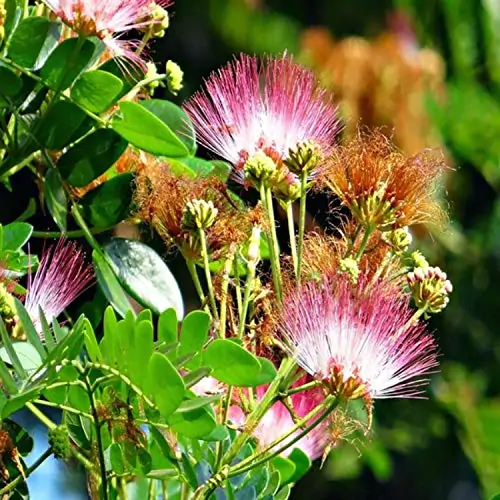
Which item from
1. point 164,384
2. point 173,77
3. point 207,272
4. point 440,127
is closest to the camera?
point 164,384

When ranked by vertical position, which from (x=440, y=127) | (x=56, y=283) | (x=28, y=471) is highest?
(x=440, y=127)

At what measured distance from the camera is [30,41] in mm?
884

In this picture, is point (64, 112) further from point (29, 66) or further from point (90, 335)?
point (90, 335)

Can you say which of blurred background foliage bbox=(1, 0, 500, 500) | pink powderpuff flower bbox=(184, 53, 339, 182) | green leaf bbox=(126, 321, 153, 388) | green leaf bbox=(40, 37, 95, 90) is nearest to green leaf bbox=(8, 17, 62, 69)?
green leaf bbox=(40, 37, 95, 90)

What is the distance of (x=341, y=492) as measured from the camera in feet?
19.9

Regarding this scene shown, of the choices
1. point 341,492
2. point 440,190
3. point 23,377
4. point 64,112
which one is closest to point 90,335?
point 23,377

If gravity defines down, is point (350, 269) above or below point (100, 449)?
above

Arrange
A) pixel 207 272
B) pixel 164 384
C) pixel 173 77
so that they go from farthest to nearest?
pixel 173 77 < pixel 207 272 < pixel 164 384

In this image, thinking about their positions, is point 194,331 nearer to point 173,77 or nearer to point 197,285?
point 197,285

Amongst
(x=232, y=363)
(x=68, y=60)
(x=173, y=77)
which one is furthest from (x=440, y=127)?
(x=232, y=363)

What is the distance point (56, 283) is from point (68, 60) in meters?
0.14

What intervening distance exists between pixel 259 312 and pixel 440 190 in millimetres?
250

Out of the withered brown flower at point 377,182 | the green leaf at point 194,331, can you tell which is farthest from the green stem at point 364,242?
the green leaf at point 194,331

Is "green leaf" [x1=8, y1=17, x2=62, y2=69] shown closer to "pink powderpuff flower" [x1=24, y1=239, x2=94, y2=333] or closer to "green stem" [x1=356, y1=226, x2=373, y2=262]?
"pink powderpuff flower" [x1=24, y1=239, x2=94, y2=333]
